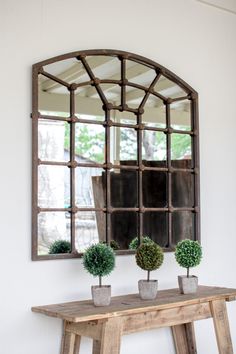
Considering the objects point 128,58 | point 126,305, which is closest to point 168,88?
point 128,58

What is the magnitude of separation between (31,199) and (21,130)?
1.03ft

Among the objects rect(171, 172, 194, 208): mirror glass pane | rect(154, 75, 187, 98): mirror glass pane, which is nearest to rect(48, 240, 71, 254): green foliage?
rect(171, 172, 194, 208): mirror glass pane

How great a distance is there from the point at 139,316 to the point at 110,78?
1172 millimetres

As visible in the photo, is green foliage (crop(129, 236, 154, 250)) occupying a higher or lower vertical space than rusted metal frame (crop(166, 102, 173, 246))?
lower

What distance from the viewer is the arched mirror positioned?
100 inches

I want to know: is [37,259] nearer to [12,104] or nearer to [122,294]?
[122,294]

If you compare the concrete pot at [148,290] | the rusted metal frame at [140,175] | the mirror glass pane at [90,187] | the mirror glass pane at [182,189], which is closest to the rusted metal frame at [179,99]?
the rusted metal frame at [140,175]

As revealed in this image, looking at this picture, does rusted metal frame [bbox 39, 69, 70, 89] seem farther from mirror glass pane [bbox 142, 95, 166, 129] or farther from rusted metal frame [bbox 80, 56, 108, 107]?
mirror glass pane [bbox 142, 95, 166, 129]

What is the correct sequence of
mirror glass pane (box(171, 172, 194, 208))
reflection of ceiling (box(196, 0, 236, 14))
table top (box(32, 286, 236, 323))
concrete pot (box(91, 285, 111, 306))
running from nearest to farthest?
table top (box(32, 286, 236, 323))
concrete pot (box(91, 285, 111, 306))
mirror glass pane (box(171, 172, 194, 208))
reflection of ceiling (box(196, 0, 236, 14))

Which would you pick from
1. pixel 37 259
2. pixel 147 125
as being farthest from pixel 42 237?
pixel 147 125

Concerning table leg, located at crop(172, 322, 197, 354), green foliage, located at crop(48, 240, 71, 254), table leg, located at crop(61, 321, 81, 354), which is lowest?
table leg, located at crop(172, 322, 197, 354)

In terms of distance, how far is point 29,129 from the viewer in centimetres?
249

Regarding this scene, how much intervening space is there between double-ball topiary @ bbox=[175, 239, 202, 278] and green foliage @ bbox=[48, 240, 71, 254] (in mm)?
548

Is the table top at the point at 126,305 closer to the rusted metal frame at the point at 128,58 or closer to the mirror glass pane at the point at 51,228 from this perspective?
the mirror glass pane at the point at 51,228
